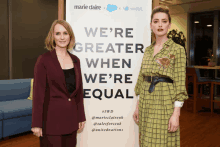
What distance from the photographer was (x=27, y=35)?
16.4 ft

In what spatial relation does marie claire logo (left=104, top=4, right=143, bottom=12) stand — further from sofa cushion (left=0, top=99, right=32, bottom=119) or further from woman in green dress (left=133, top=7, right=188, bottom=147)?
sofa cushion (left=0, top=99, right=32, bottom=119)

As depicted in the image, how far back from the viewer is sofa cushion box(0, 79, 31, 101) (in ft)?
12.7

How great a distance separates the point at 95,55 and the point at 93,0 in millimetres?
499

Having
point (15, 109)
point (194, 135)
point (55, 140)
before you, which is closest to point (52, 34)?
point (55, 140)

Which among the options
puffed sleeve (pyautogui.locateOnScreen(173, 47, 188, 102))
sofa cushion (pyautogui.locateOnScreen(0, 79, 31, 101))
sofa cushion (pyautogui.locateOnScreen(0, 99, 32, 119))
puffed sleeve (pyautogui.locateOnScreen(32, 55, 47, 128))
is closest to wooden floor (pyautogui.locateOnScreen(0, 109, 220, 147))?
sofa cushion (pyautogui.locateOnScreen(0, 99, 32, 119))

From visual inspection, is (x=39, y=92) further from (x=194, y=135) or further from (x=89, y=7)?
(x=194, y=135)

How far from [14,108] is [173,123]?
280 centimetres

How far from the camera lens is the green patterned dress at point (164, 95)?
4.82 feet

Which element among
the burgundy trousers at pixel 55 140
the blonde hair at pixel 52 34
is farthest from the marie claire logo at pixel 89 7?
the burgundy trousers at pixel 55 140

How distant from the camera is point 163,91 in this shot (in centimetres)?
150

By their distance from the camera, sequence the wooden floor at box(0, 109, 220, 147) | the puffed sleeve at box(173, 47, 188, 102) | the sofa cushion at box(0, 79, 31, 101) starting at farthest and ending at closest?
the sofa cushion at box(0, 79, 31, 101) < the wooden floor at box(0, 109, 220, 147) < the puffed sleeve at box(173, 47, 188, 102)

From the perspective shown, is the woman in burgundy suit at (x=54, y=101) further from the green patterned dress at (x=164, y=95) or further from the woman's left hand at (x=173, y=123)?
the woman's left hand at (x=173, y=123)

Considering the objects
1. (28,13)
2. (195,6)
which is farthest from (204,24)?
(28,13)

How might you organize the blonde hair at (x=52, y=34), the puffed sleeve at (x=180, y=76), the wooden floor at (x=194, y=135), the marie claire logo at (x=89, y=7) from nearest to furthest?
the puffed sleeve at (x=180, y=76) < the blonde hair at (x=52, y=34) < the marie claire logo at (x=89, y=7) < the wooden floor at (x=194, y=135)
